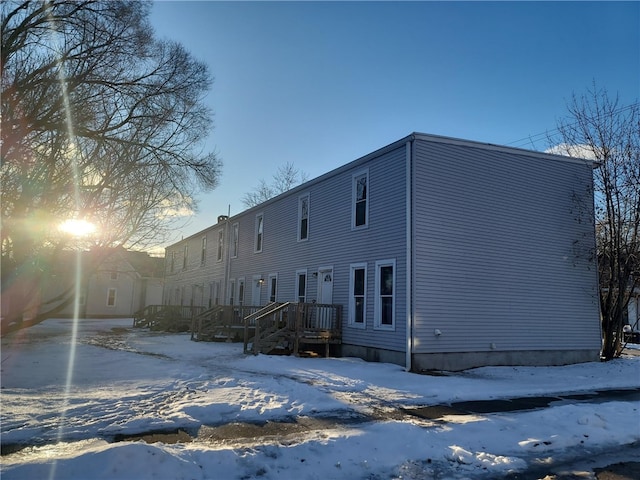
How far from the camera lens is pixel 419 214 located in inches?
484

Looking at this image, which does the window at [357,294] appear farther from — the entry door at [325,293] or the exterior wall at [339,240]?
the entry door at [325,293]

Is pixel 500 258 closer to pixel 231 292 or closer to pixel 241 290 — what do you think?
pixel 241 290

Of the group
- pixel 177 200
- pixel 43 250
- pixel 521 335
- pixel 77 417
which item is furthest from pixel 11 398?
pixel 521 335

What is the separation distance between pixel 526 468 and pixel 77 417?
592cm

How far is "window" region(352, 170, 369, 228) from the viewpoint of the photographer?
14.3m

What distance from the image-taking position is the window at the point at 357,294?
1380 centimetres

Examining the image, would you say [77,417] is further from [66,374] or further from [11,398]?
[66,374]

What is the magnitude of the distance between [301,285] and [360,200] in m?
4.43

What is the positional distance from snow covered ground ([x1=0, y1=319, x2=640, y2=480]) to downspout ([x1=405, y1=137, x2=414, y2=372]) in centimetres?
77

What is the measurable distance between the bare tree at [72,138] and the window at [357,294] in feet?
27.5

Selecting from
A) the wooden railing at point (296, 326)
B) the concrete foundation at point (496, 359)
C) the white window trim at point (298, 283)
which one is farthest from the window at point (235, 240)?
the concrete foundation at point (496, 359)

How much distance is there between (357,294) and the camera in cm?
1414

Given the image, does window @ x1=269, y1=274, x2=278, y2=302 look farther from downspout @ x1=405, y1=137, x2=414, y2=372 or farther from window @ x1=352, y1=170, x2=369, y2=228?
downspout @ x1=405, y1=137, x2=414, y2=372

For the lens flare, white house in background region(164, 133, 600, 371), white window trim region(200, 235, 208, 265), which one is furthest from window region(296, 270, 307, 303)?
white window trim region(200, 235, 208, 265)
